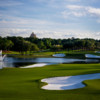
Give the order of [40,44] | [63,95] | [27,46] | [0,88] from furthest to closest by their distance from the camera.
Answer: [40,44]
[27,46]
[0,88]
[63,95]

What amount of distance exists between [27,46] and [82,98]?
9747 centimetres

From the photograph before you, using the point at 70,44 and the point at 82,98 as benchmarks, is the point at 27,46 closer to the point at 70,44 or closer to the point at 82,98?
the point at 70,44

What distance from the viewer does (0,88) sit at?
598 inches

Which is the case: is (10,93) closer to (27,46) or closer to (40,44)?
(27,46)

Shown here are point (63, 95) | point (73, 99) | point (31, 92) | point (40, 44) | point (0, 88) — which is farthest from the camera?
point (40, 44)

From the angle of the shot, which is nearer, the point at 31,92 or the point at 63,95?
the point at 63,95

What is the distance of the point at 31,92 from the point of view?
13859mm

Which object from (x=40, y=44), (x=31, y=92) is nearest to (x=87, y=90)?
(x=31, y=92)

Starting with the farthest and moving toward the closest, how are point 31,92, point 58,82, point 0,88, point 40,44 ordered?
point 40,44
point 58,82
point 0,88
point 31,92

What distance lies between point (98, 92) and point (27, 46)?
316 ft

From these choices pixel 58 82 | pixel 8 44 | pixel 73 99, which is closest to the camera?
pixel 73 99

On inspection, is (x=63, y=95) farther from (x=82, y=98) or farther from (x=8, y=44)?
(x=8, y=44)

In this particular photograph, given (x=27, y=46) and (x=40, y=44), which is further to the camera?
A: (x=40, y=44)

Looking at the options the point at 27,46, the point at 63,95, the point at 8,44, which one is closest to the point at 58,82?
the point at 63,95
